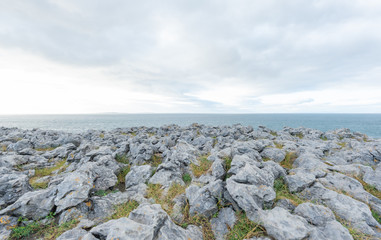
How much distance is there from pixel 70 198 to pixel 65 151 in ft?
35.0

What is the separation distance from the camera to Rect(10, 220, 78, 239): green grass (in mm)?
5391

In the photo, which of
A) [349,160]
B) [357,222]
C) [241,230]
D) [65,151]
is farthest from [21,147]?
[349,160]

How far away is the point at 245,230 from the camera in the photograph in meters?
5.09

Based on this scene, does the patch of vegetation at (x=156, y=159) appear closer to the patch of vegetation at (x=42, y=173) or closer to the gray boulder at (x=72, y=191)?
the gray boulder at (x=72, y=191)

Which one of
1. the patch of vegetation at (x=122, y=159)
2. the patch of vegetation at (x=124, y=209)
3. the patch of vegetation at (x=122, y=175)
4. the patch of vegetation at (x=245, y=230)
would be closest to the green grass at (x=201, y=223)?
the patch of vegetation at (x=245, y=230)

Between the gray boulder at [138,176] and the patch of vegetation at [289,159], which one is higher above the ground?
the patch of vegetation at [289,159]

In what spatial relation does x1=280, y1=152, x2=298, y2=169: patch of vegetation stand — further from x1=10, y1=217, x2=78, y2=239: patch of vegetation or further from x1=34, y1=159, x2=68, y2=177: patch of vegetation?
x1=34, y1=159, x2=68, y2=177: patch of vegetation

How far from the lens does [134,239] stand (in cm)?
412

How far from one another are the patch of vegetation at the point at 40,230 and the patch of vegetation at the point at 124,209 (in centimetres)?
142

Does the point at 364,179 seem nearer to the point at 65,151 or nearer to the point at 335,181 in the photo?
the point at 335,181

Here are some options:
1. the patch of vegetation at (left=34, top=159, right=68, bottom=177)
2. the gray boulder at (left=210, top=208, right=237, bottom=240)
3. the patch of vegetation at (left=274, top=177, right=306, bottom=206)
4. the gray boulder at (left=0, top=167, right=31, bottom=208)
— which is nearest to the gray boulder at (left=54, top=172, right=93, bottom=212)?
the gray boulder at (left=0, top=167, right=31, bottom=208)

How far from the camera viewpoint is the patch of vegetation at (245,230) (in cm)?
480

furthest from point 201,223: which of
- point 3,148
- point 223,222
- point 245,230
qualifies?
point 3,148

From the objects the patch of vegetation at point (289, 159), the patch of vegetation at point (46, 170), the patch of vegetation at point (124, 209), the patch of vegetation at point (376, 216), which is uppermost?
the patch of vegetation at point (289, 159)
